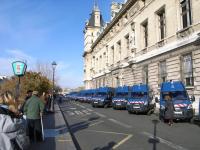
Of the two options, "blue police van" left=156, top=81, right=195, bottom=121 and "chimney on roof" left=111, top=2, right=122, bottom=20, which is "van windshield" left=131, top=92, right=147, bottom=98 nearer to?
"blue police van" left=156, top=81, right=195, bottom=121

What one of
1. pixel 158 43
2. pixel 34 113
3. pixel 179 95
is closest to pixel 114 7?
pixel 158 43

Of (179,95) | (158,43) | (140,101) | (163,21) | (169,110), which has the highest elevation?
(163,21)

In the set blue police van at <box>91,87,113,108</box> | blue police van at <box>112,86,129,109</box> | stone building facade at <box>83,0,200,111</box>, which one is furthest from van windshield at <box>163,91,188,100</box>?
blue police van at <box>91,87,113,108</box>

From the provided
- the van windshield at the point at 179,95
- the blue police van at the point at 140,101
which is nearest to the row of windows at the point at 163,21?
the blue police van at the point at 140,101

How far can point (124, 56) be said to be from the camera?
48844 millimetres

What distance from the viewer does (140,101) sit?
981 inches

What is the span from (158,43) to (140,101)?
9775 millimetres

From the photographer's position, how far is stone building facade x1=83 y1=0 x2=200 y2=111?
25.3m

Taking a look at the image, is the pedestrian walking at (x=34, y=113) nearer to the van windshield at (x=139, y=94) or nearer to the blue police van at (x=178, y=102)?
the blue police van at (x=178, y=102)

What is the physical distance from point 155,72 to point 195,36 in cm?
917

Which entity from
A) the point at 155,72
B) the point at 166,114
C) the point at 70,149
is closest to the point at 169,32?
the point at 155,72

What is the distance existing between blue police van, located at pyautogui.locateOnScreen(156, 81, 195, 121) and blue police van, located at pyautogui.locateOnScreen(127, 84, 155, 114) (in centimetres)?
420

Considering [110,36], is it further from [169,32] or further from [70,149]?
[70,149]

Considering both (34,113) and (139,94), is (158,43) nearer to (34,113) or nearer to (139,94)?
(139,94)
